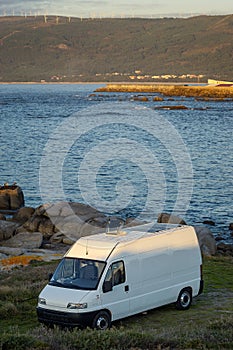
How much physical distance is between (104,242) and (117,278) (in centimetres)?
88

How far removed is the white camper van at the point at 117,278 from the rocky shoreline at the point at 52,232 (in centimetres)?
816

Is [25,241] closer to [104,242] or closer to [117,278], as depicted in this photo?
[104,242]

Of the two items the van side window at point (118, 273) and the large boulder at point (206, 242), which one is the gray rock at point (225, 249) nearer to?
the large boulder at point (206, 242)

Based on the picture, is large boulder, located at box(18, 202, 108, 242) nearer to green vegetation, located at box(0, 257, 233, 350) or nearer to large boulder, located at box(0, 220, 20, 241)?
large boulder, located at box(0, 220, 20, 241)

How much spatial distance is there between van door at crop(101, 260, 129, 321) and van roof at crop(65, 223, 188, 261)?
1.18 ft

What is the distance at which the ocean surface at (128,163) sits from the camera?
42.4 m

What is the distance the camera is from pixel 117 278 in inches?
607

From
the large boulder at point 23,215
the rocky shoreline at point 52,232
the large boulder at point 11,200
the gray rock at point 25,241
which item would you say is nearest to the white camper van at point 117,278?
the rocky shoreline at point 52,232

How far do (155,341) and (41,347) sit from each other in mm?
2046

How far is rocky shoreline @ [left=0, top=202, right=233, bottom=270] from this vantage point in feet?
86.2

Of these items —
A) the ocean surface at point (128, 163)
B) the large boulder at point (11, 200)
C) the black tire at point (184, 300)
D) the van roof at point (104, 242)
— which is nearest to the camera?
the van roof at point (104, 242)

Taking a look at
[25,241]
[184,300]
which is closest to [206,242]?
[25,241]

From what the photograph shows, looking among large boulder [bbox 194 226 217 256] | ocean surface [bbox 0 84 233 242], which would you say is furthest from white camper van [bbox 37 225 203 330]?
ocean surface [bbox 0 84 233 242]

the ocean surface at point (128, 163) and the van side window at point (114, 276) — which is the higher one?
the van side window at point (114, 276)
